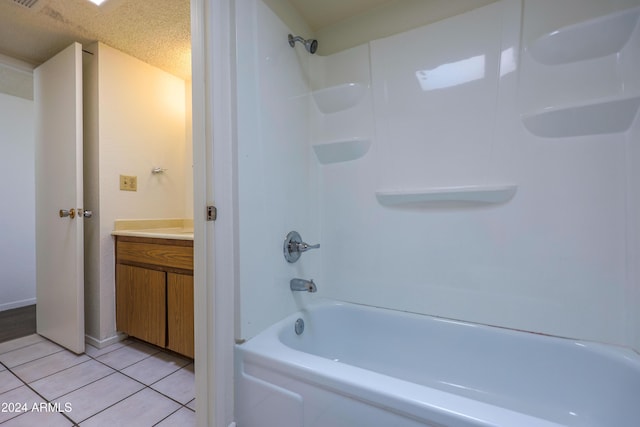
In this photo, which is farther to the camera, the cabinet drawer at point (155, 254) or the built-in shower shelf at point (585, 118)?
the cabinet drawer at point (155, 254)

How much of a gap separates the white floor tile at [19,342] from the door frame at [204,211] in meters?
1.77

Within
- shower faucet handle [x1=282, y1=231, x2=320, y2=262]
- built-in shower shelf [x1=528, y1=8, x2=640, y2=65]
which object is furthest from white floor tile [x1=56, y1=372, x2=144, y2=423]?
built-in shower shelf [x1=528, y1=8, x2=640, y2=65]

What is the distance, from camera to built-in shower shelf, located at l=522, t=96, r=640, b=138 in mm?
1035

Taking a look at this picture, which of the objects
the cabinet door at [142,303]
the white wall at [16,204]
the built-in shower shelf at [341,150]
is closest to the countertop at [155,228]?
the cabinet door at [142,303]

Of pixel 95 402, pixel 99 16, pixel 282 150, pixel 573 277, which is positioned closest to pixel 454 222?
pixel 573 277

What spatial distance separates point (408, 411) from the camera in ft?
2.45

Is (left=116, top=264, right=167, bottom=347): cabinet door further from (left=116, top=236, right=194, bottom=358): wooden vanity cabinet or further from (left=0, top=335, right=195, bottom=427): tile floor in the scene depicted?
(left=0, top=335, right=195, bottom=427): tile floor

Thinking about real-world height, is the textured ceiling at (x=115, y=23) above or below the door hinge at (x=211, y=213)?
above

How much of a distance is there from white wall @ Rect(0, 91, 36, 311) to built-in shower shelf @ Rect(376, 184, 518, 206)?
3506mm

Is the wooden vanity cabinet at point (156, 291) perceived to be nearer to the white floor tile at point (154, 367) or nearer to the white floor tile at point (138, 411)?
the white floor tile at point (154, 367)

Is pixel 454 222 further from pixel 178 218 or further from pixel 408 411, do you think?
pixel 178 218

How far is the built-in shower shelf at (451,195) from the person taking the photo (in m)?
1.23

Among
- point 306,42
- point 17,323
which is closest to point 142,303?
point 17,323

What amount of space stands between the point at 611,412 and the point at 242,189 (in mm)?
1611
